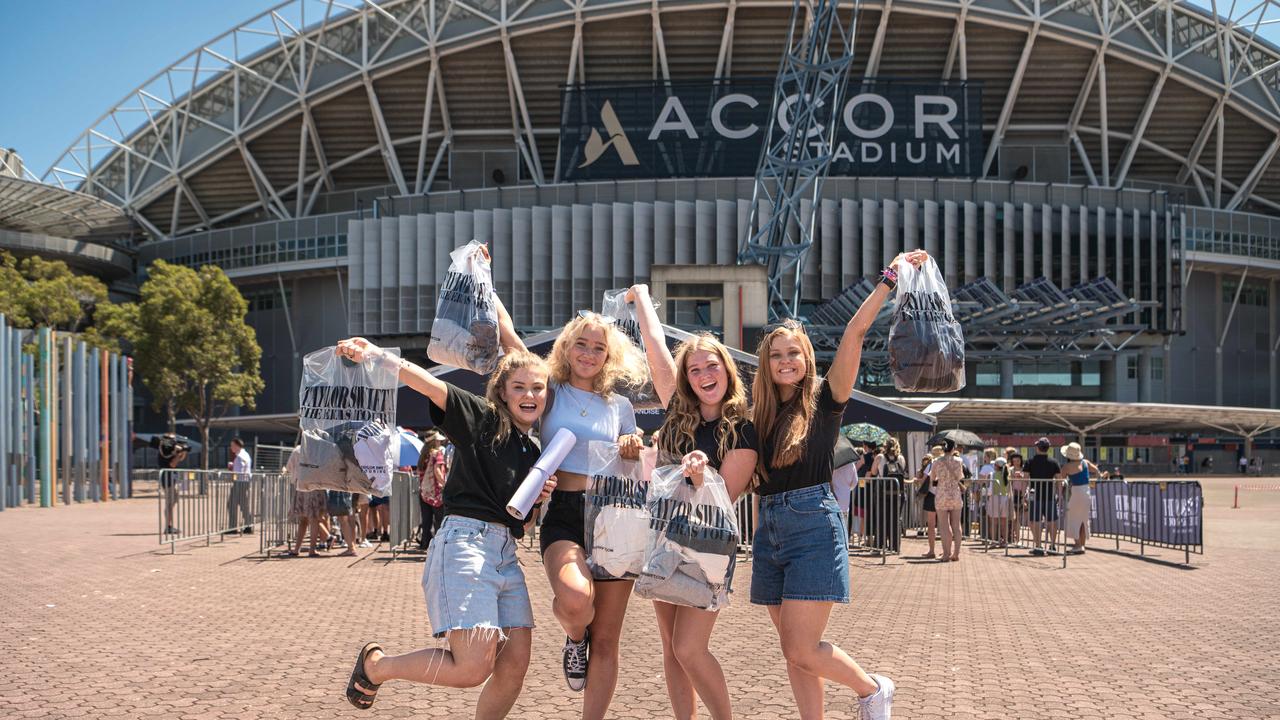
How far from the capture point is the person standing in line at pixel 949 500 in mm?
16391

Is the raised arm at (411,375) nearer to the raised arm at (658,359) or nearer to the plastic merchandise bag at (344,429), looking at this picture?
the plastic merchandise bag at (344,429)

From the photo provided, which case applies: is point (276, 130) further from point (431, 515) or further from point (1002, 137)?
point (431, 515)

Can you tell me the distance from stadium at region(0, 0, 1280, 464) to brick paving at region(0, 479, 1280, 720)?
38.9 metres

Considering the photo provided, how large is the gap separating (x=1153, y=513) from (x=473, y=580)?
15.0m

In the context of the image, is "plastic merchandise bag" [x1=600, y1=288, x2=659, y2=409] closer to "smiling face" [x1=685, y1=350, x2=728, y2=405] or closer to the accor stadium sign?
"smiling face" [x1=685, y1=350, x2=728, y2=405]

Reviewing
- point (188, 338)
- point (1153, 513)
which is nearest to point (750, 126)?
point (188, 338)

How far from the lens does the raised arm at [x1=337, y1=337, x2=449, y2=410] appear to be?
4988 millimetres

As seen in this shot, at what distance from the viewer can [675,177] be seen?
59.2 m

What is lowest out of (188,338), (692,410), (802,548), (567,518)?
(802,548)

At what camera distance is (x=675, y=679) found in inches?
203

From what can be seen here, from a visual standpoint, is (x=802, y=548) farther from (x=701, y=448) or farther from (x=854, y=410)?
(x=854, y=410)

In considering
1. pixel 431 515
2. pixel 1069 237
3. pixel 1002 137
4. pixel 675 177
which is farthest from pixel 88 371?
pixel 1002 137

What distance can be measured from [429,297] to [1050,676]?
53.2m

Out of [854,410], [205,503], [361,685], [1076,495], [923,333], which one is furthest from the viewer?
[854,410]
